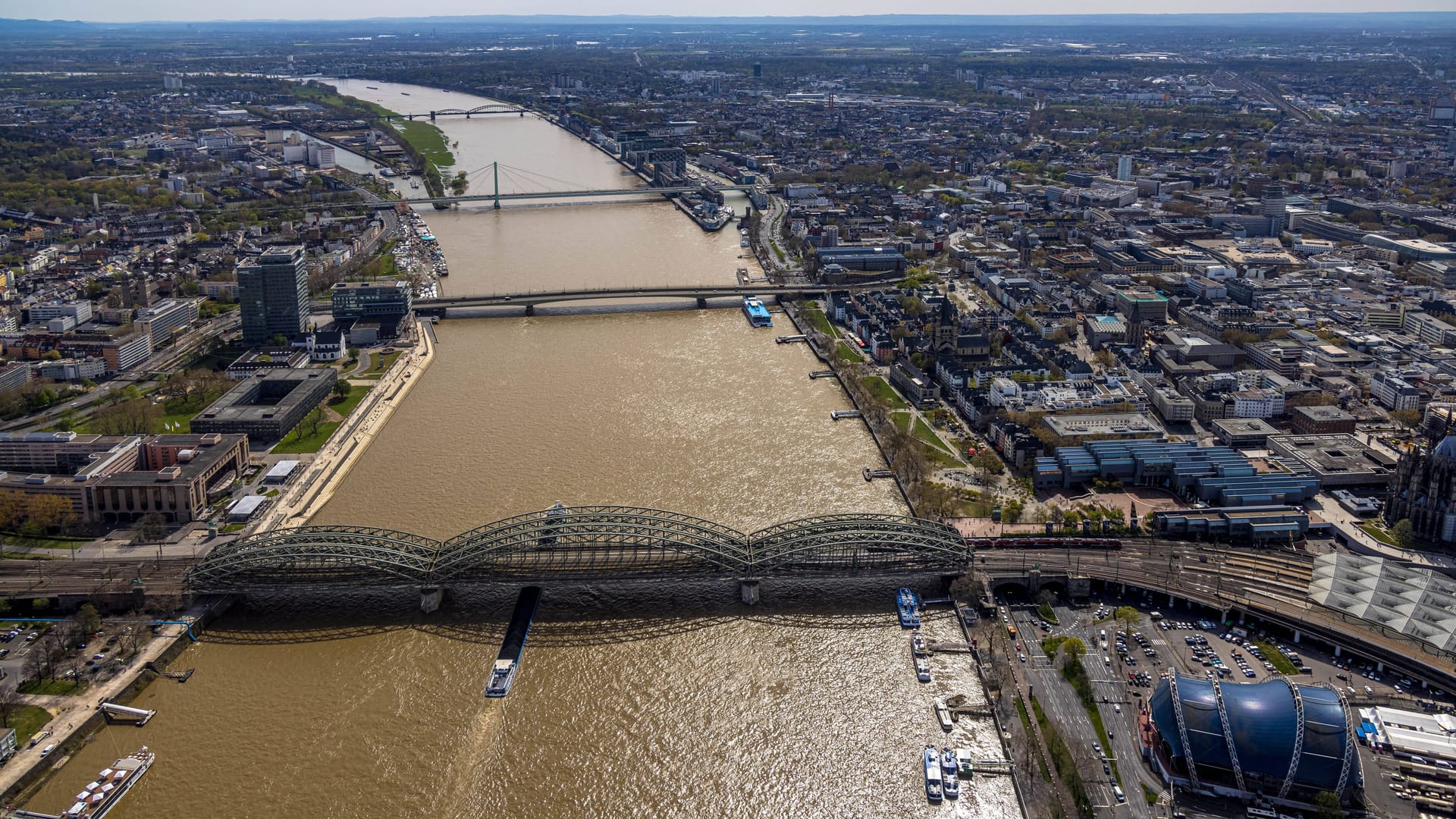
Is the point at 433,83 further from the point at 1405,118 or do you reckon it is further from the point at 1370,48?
the point at 1370,48

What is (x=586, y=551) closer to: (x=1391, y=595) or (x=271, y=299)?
(x=1391, y=595)

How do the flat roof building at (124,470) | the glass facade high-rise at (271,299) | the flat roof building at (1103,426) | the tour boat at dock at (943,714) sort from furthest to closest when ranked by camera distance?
the glass facade high-rise at (271,299), the flat roof building at (1103,426), the flat roof building at (124,470), the tour boat at dock at (943,714)

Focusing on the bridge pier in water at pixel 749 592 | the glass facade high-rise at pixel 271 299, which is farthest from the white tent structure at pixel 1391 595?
the glass facade high-rise at pixel 271 299

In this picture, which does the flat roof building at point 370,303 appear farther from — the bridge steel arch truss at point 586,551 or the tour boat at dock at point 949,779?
the tour boat at dock at point 949,779

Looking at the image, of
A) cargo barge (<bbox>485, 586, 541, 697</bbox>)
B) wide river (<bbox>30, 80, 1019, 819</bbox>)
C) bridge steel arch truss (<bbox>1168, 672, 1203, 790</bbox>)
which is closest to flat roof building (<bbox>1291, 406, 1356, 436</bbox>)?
wide river (<bbox>30, 80, 1019, 819</bbox>)

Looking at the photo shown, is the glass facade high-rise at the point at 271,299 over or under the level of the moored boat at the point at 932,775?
over

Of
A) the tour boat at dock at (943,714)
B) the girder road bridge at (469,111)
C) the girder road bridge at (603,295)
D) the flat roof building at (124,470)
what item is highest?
the girder road bridge at (469,111)
